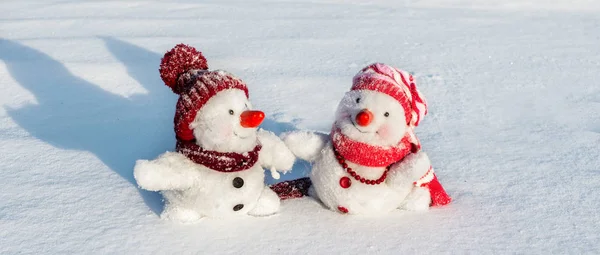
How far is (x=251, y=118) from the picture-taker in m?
1.53

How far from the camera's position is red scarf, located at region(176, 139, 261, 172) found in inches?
62.3

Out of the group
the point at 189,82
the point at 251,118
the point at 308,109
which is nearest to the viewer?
the point at 251,118

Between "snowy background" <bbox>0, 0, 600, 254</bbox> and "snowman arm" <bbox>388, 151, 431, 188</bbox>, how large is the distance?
12 centimetres

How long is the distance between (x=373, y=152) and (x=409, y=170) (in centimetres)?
11

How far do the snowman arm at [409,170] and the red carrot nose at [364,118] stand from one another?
0.55 feet

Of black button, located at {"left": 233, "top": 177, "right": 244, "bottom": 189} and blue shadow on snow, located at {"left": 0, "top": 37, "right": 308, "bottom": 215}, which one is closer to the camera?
black button, located at {"left": 233, "top": 177, "right": 244, "bottom": 189}

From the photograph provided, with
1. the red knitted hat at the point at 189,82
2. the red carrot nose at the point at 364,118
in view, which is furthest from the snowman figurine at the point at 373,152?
the red knitted hat at the point at 189,82

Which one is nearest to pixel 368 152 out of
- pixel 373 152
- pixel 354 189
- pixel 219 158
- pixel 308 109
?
pixel 373 152

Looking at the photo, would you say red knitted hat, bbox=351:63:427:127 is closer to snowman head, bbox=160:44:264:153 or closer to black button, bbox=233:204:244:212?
snowman head, bbox=160:44:264:153

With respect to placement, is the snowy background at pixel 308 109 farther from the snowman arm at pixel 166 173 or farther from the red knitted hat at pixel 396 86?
the red knitted hat at pixel 396 86

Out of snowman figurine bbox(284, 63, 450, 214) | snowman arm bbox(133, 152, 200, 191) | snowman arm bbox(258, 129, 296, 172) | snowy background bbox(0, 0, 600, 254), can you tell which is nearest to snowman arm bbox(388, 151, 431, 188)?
snowman figurine bbox(284, 63, 450, 214)

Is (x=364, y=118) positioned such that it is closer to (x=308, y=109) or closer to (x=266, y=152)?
(x=266, y=152)

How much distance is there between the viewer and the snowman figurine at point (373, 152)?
159cm

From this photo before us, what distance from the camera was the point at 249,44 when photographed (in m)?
3.11
